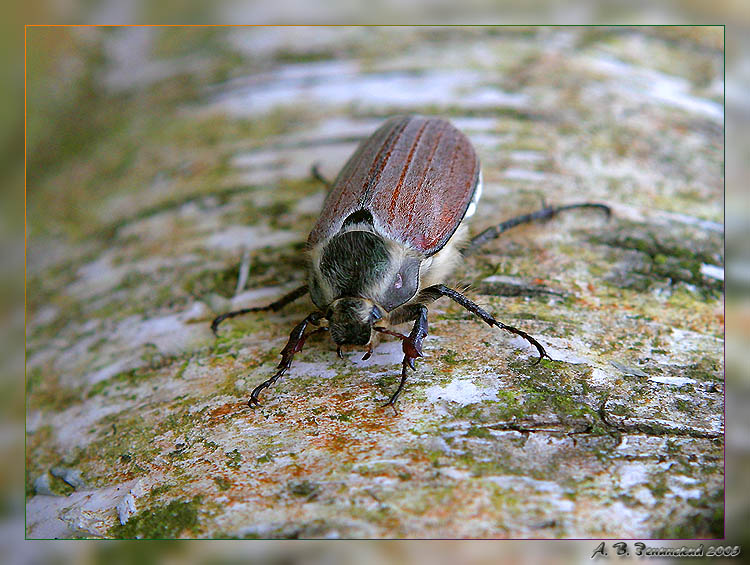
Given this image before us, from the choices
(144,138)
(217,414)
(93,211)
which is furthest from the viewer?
(144,138)

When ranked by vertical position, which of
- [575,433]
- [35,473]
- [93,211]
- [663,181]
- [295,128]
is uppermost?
[295,128]

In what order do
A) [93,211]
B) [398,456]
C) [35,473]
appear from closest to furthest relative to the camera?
[398,456] < [35,473] < [93,211]

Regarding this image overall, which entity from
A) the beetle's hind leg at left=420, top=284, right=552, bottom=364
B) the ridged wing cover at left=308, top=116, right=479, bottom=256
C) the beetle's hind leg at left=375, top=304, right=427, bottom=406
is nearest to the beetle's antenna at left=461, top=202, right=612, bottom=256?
the ridged wing cover at left=308, top=116, right=479, bottom=256

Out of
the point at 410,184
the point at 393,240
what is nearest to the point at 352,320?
the point at 393,240

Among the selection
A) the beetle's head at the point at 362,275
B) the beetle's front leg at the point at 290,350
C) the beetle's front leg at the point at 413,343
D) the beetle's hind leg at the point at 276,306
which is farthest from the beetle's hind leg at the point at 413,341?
the beetle's hind leg at the point at 276,306

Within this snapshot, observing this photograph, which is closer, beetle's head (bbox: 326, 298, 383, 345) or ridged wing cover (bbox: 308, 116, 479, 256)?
beetle's head (bbox: 326, 298, 383, 345)

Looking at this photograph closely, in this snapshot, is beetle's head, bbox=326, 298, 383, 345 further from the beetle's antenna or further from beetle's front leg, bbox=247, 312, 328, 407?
the beetle's antenna

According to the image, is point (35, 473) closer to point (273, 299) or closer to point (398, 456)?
point (273, 299)

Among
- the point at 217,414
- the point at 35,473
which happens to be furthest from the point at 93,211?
the point at 217,414
